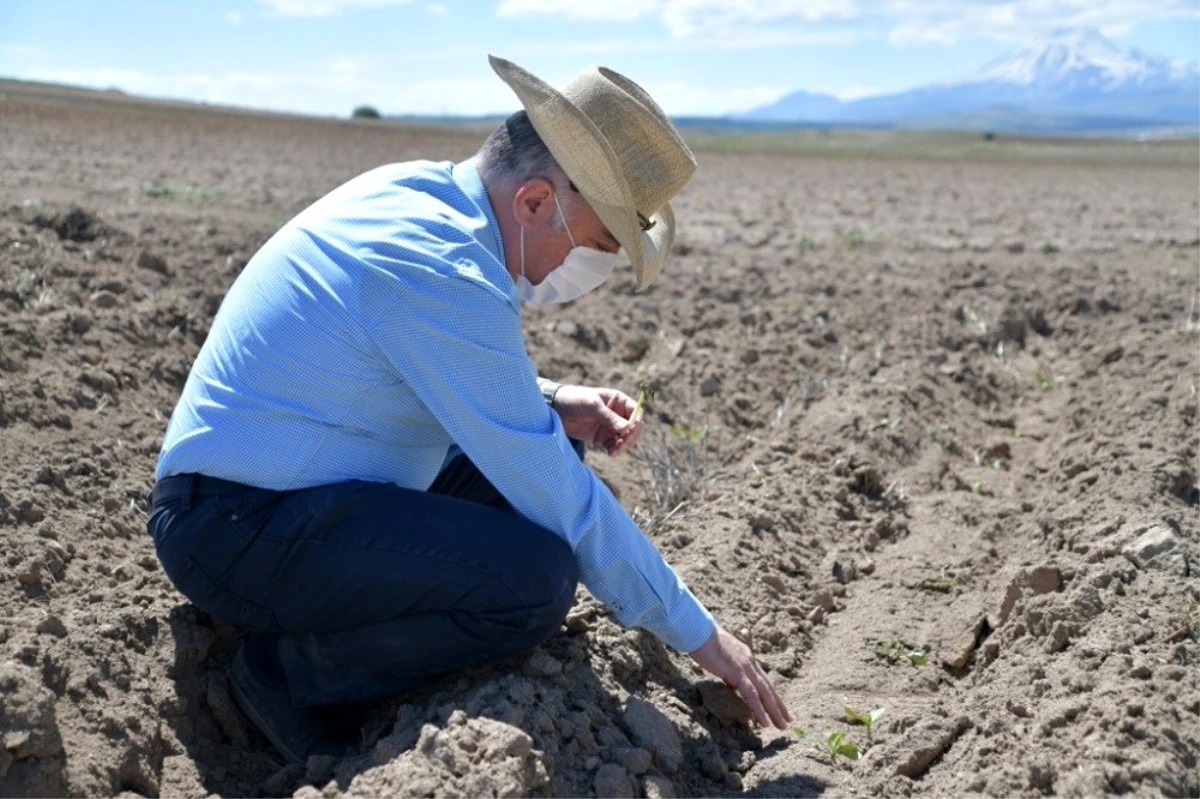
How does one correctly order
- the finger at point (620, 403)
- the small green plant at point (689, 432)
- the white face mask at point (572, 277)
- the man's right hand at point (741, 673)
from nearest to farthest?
the man's right hand at point (741, 673) < the white face mask at point (572, 277) < the finger at point (620, 403) < the small green plant at point (689, 432)

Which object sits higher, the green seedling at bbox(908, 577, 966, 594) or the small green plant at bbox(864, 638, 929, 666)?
the green seedling at bbox(908, 577, 966, 594)

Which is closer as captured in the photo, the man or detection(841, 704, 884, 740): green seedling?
the man

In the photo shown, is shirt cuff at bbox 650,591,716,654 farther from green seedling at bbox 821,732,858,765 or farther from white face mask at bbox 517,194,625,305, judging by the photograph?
white face mask at bbox 517,194,625,305

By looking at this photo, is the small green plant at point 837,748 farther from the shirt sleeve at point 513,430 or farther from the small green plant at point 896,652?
the small green plant at point 896,652

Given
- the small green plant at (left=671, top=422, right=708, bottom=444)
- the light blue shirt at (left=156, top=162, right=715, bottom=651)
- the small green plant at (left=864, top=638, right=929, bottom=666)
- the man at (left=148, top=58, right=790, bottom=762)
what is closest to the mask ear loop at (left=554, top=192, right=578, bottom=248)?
the man at (left=148, top=58, right=790, bottom=762)

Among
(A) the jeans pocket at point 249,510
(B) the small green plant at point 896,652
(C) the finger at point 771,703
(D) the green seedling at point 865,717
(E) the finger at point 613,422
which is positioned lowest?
(B) the small green plant at point 896,652

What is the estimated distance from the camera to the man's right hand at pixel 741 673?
3012 mm

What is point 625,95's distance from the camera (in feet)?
10.0

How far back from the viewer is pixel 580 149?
9.52 ft

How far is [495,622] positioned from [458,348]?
643 mm

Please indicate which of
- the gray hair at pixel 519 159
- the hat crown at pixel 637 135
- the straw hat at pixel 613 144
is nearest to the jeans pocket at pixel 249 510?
the gray hair at pixel 519 159

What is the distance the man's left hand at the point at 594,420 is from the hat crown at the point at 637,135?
62 centimetres

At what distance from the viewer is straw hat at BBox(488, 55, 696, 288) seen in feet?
9.53

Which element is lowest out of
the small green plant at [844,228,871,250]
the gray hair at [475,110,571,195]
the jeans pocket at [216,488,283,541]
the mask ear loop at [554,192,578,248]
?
the small green plant at [844,228,871,250]
